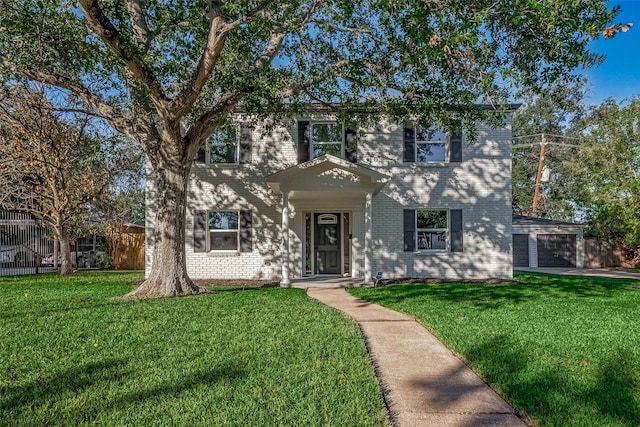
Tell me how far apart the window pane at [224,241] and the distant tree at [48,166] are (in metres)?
4.57

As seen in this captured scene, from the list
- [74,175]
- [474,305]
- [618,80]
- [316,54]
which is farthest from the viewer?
[618,80]

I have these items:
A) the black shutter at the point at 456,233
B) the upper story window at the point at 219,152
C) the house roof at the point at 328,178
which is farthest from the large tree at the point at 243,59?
the black shutter at the point at 456,233

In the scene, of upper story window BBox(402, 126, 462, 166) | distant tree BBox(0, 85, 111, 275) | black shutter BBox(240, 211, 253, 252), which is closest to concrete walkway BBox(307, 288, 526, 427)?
black shutter BBox(240, 211, 253, 252)

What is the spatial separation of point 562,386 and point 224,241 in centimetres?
1108

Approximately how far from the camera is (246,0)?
23.0 feet

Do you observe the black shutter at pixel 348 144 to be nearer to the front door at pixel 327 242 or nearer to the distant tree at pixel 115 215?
the front door at pixel 327 242

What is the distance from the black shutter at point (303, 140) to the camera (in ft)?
43.1

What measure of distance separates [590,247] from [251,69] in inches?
834

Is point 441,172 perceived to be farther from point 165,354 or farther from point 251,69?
point 165,354

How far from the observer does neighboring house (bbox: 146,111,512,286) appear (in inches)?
519

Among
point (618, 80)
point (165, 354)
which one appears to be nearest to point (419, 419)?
point (165, 354)

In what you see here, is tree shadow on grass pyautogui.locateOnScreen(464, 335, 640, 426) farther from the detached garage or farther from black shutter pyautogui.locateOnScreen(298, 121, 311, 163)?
the detached garage

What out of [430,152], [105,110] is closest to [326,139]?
[430,152]

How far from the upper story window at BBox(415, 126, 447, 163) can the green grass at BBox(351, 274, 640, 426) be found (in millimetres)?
4818
